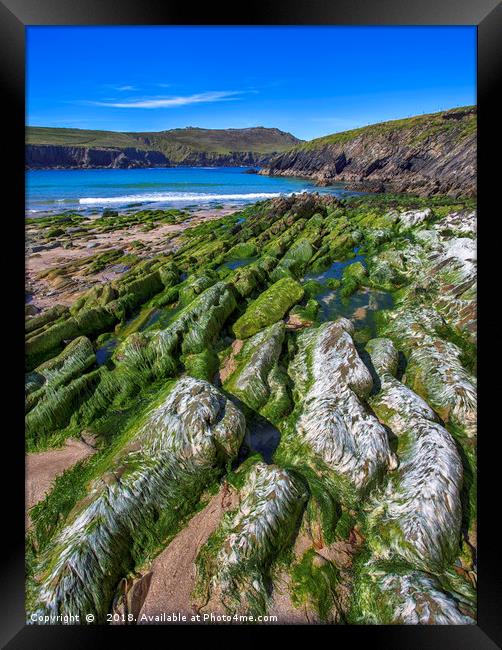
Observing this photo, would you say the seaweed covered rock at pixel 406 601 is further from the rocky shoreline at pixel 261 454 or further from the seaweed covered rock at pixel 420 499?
the seaweed covered rock at pixel 420 499

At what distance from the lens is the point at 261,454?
3314 millimetres

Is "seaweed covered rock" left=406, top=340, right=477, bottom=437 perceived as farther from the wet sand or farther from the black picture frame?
the wet sand

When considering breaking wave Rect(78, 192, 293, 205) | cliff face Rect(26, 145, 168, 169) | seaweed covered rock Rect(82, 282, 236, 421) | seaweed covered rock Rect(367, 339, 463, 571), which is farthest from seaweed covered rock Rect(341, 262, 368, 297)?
cliff face Rect(26, 145, 168, 169)

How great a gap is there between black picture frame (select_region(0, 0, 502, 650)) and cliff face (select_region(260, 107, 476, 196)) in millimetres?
16661

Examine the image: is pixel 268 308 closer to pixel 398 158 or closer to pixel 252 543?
pixel 252 543

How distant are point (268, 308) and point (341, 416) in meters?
2.54

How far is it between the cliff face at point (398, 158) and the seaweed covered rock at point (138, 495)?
18374 mm

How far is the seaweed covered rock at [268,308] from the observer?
16.7 ft

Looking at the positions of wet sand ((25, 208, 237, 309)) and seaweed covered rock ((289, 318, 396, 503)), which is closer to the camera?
seaweed covered rock ((289, 318, 396, 503))

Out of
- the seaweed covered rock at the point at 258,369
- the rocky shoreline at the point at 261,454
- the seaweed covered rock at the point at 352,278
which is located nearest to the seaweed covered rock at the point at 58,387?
the rocky shoreline at the point at 261,454

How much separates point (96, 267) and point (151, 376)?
4.86m

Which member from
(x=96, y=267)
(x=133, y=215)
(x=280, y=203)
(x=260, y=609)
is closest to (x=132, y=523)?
(x=260, y=609)

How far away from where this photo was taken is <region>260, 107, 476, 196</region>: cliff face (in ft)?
75.6
